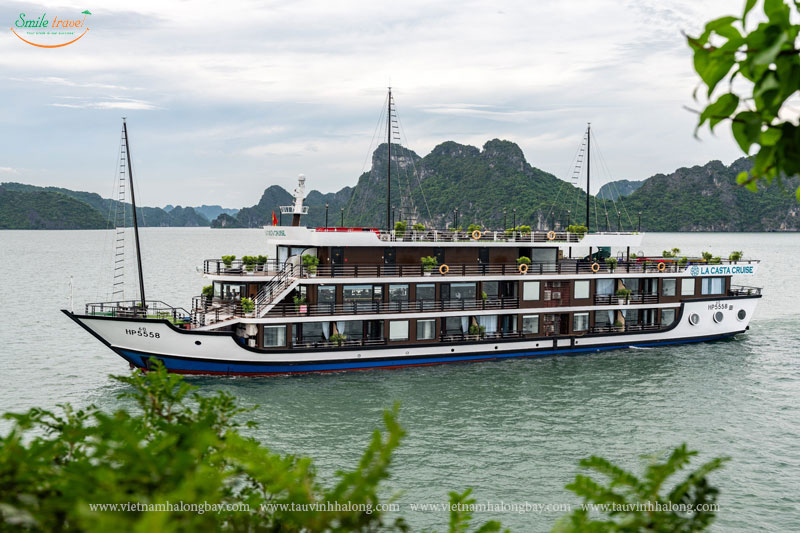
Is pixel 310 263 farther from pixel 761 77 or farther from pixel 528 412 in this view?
pixel 761 77

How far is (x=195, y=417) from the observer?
6109 mm

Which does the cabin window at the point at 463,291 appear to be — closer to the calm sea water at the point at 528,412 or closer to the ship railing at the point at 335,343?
the calm sea water at the point at 528,412

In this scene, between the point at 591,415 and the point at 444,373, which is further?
the point at 444,373

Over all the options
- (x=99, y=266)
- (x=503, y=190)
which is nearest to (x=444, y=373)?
(x=99, y=266)

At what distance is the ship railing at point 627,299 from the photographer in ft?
115

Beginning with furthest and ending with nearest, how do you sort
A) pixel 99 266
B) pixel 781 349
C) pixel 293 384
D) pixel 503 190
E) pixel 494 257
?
pixel 503 190 → pixel 99 266 → pixel 781 349 → pixel 494 257 → pixel 293 384

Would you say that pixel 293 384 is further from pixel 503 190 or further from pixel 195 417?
pixel 503 190

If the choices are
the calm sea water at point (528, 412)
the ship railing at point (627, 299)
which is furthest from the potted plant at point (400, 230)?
the ship railing at point (627, 299)

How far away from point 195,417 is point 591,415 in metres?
19.9

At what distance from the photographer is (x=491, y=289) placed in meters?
32.7

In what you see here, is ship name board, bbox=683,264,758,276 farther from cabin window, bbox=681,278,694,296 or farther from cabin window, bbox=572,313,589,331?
cabin window, bbox=572,313,589,331

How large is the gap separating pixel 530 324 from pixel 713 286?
512 inches

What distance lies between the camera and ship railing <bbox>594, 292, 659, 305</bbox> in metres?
35.0

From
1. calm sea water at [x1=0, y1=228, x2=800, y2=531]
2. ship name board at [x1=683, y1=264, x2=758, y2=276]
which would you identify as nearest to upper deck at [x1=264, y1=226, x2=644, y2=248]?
ship name board at [x1=683, y1=264, x2=758, y2=276]
